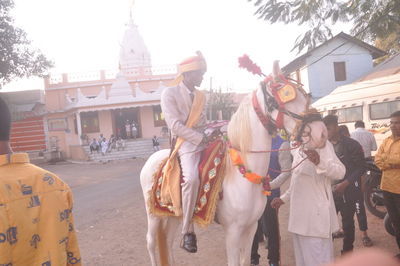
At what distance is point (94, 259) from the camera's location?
498cm

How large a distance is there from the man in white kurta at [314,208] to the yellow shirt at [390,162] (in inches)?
49.6

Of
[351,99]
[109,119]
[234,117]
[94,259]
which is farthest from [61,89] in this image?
[234,117]

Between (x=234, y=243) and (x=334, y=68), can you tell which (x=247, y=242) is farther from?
(x=334, y=68)

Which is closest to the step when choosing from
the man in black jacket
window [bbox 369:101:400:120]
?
window [bbox 369:101:400:120]

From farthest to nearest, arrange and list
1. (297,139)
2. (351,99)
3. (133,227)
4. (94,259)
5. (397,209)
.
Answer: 1. (351,99)
2. (133,227)
3. (94,259)
4. (397,209)
5. (297,139)

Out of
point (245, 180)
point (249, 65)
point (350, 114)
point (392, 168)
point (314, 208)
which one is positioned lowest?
point (314, 208)

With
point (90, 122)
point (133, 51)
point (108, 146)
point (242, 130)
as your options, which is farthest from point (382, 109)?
point (133, 51)

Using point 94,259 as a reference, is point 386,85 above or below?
above

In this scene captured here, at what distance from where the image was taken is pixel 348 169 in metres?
3.89

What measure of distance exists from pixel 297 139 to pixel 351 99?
Answer: 10047mm

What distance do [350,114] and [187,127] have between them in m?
9.83

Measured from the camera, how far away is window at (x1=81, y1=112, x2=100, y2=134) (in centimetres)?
2848

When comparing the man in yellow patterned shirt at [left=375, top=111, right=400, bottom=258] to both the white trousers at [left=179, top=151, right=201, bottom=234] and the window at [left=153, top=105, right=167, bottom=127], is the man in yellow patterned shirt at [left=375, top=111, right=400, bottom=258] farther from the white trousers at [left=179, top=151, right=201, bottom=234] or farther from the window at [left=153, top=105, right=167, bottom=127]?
the window at [left=153, top=105, right=167, bottom=127]

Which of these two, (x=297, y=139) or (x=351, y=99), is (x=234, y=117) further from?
(x=351, y=99)
